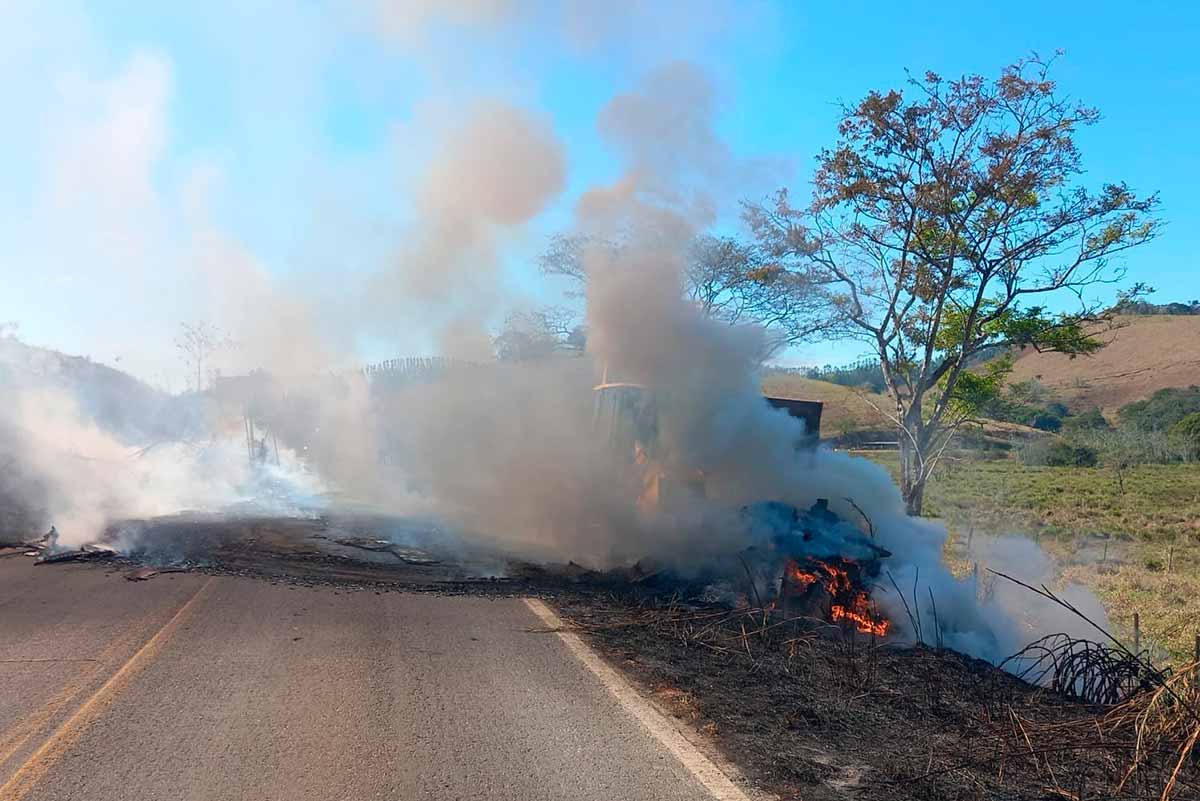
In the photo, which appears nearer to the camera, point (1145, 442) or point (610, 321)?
point (610, 321)

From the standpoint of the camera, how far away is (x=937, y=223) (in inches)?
562

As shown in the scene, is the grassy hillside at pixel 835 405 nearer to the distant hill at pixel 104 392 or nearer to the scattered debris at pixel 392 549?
the distant hill at pixel 104 392

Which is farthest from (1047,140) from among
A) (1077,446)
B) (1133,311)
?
(1077,446)

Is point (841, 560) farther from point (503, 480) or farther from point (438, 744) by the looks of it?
point (503, 480)

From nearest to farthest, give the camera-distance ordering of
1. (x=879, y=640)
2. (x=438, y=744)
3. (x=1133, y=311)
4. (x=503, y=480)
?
1. (x=438, y=744)
2. (x=879, y=640)
3. (x=1133, y=311)
4. (x=503, y=480)

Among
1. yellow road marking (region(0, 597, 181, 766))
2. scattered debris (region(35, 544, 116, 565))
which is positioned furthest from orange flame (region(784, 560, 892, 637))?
scattered debris (region(35, 544, 116, 565))

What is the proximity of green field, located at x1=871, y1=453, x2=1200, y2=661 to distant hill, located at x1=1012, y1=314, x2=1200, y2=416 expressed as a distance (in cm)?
3160

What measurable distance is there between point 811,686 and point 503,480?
10.7 metres

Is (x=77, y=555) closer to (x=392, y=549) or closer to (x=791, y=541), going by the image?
(x=392, y=549)

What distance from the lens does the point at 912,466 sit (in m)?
16.0

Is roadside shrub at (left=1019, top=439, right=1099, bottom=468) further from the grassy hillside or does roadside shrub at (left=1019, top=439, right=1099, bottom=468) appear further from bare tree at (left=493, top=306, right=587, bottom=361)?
bare tree at (left=493, top=306, right=587, bottom=361)

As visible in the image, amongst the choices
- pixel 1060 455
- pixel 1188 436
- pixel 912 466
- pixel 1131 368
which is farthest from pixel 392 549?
pixel 1131 368

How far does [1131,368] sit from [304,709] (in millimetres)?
74985

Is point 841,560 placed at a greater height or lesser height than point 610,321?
lesser
